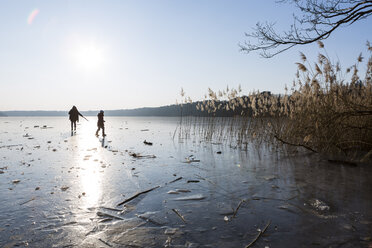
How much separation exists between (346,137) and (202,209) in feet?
19.4

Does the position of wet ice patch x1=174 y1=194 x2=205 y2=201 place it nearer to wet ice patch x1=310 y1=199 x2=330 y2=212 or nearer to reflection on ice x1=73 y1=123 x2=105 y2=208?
reflection on ice x1=73 y1=123 x2=105 y2=208

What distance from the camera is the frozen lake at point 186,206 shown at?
250 cm

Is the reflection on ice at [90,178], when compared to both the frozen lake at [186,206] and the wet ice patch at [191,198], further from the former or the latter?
the wet ice patch at [191,198]

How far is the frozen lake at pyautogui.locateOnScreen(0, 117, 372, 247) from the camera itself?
8.21ft

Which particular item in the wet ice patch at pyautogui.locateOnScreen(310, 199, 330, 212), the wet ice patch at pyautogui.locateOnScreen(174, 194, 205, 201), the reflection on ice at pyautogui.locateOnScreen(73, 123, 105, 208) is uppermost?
the wet ice patch at pyautogui.locateOnScreen(310, 199, 330, 212)

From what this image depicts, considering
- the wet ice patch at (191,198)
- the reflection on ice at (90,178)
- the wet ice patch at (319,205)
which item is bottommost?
the reflection on ice at (90,178)

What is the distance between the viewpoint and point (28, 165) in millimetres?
6406

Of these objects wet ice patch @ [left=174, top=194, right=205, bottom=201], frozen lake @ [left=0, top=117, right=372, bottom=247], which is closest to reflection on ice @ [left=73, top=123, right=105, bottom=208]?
frozen lake @ [left=0, top=117, right=372, bottom=247]

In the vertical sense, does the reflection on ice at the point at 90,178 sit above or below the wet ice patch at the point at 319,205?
below

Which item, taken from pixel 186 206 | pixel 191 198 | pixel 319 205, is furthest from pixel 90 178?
pixel 319 205

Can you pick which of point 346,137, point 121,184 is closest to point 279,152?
point 346,137

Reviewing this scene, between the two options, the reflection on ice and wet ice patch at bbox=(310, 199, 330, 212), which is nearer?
wet ice patch at bbox=(310, 199, 330, 212)

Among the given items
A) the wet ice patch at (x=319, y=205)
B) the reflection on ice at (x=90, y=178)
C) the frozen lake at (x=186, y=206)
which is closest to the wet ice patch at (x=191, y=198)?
the frozen lake at (x=186, y=206)

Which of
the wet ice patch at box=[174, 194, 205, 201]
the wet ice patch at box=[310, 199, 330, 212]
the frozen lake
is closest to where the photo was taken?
the frozen lake
